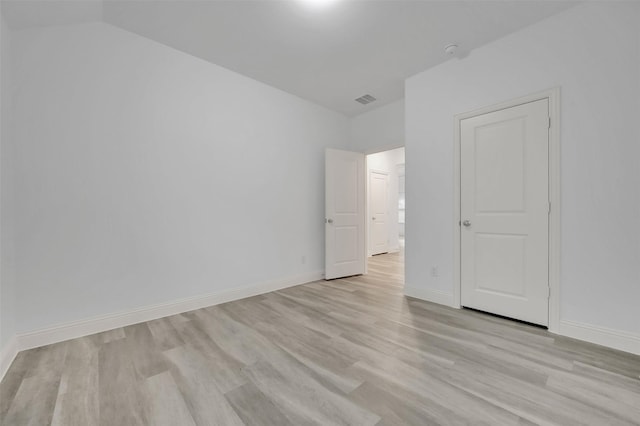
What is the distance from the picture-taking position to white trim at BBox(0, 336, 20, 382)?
1.74 meters

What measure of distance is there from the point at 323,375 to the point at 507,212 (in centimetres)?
231

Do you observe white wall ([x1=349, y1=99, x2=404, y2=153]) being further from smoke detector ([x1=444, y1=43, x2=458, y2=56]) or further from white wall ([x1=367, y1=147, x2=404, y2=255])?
white wall ([x1=367, y1=147, x2=404, y2=255])

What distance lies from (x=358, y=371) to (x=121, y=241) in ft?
7.83

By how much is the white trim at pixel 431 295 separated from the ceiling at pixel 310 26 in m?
2.67

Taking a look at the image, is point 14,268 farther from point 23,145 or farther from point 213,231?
point 213,231

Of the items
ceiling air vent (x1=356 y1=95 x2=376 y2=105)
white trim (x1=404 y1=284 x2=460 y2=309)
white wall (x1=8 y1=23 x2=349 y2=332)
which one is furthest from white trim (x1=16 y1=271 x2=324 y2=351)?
ceiling air vent (x1=356 y1=95 x2=376 y2=105)

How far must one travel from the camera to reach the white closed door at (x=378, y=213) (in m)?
6.64

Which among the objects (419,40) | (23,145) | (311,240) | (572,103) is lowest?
(311,240)

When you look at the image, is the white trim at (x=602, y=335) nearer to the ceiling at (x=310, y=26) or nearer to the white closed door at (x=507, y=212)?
the white closed door at (x=507, y=212)

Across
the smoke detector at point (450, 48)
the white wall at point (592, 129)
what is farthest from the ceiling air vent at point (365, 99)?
the white wall at point (592, 129)

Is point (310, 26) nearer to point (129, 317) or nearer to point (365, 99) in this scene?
point (365, 99)

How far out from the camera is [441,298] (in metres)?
3.04

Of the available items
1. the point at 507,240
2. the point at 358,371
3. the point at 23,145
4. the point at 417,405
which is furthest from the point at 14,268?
the point at 507,240

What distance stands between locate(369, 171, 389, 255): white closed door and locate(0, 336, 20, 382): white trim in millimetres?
5792
